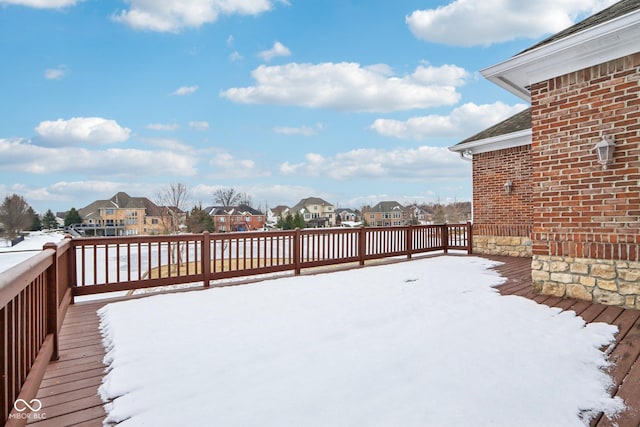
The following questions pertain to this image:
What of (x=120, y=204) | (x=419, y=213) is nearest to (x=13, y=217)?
A: (x=120, y=204)

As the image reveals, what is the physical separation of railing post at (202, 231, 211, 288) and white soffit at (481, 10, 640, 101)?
15.1ft

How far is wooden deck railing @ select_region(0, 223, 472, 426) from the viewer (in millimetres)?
1528

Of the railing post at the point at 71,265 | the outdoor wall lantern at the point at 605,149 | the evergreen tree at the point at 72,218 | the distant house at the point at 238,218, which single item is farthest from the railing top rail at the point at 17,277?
the evergreen tree at the point at 72,218

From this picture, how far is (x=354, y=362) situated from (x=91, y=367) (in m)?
1.89

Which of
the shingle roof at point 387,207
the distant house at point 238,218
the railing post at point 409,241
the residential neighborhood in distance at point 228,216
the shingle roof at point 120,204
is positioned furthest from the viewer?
the shingle roof at point 387,207

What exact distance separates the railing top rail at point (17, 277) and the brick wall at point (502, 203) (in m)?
8.26

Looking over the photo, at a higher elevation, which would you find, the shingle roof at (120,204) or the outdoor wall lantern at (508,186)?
the shingle roof at (120,204)

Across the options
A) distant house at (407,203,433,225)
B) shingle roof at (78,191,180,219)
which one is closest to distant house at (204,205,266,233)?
shingle roof at (78,191,180,219)

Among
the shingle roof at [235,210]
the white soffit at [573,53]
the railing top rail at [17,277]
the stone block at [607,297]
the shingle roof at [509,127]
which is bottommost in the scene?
the stone block at [607,297]

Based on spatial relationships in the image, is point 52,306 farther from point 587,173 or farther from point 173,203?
point 173,203

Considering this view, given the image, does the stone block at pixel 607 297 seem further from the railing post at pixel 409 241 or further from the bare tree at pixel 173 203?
the bare tree at pixel 173 203

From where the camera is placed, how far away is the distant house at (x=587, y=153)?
Result: 136 inches

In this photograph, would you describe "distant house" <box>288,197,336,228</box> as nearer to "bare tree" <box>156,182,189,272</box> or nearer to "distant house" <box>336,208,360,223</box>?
"distant house" <box>336,208,360,223</box>

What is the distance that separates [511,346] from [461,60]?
14637mm
